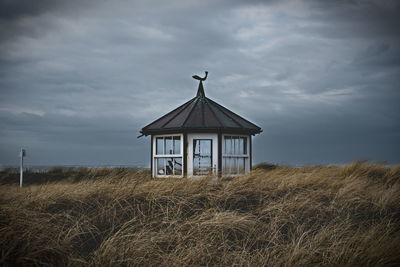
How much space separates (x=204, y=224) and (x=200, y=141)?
770 cm

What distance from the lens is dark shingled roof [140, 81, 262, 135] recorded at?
14180 millimetres

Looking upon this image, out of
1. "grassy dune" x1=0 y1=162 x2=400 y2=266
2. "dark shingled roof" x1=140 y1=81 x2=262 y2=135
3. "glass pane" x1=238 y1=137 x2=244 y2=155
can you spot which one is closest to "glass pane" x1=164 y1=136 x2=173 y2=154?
"dark shingled roof" x1=140 y1=81 x2=262 y2=135

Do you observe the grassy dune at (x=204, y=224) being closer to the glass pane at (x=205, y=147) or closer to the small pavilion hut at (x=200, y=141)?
the small pavilion hut at (x=200, y=141)

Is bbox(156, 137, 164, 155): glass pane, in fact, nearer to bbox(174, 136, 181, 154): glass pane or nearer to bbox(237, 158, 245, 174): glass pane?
bbox(174, 136, 181, 154): glass pane

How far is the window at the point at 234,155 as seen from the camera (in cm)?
1458

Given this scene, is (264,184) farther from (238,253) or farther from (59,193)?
(59,193)

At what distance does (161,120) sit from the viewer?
15.6 m

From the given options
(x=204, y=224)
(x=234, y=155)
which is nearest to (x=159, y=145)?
(x=234, y=155)

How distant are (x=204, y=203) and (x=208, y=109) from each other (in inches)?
281

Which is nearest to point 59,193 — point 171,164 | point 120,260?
point 120,260

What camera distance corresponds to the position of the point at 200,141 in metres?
14.7

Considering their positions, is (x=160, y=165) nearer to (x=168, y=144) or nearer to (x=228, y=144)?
(x=168, y=144)

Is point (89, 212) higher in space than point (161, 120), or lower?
Result: lower

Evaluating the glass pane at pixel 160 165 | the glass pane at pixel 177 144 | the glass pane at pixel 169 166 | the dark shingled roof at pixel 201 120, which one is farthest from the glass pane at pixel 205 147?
the glass pane at pixel 160 165
